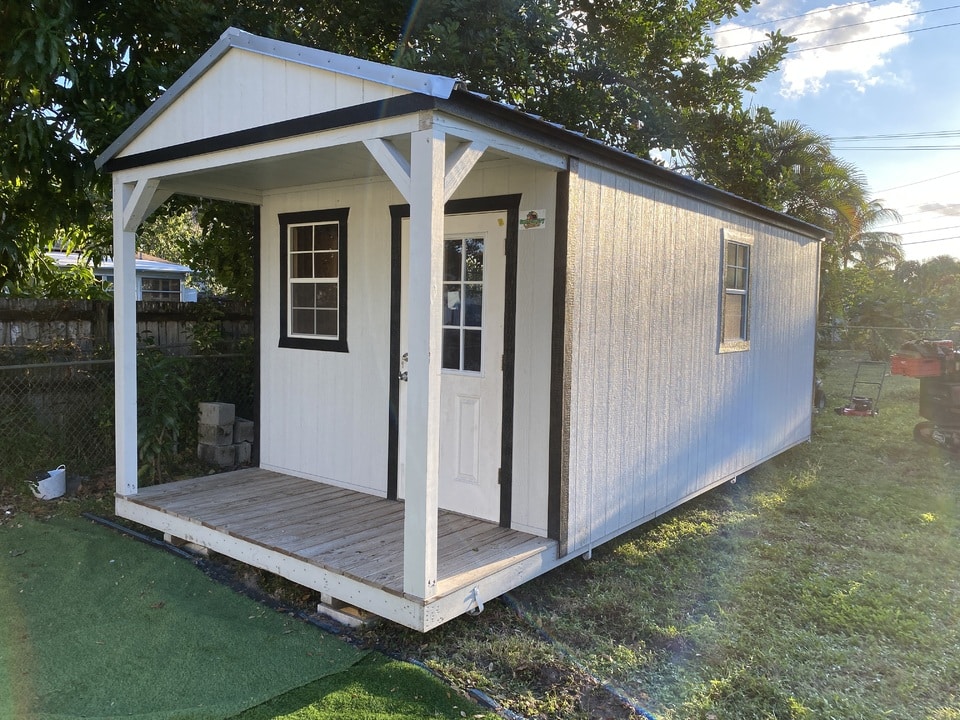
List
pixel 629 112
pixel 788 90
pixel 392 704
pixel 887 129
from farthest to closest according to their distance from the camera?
pixel 887 129 → pixel 788 90 → pixel 629 112 → pixel 392 704

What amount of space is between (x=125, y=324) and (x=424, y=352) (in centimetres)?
291

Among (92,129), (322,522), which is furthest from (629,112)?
(322,522)

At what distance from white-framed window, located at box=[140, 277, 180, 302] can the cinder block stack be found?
36.5 ft

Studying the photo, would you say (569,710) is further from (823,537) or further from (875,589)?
(823,537)

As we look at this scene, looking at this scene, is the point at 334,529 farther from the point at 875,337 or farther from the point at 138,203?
the point at 875,337

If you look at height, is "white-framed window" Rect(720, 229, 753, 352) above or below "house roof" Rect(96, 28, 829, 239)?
below

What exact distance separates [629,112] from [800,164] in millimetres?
4598

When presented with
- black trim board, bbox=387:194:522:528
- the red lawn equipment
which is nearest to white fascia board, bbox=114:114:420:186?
black trim board, bbox=387:194:522:528

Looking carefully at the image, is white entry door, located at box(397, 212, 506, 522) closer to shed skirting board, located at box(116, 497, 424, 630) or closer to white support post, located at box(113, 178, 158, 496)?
shed skirting board, located at box(116, 497, 424, 630)

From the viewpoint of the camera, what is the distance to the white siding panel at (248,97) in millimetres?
3559

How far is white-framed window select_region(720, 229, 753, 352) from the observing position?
6230mm

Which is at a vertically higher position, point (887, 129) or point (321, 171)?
point (887, 129)

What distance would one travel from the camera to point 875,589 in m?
4.28

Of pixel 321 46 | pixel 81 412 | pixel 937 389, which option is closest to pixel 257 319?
pixel 81 412
